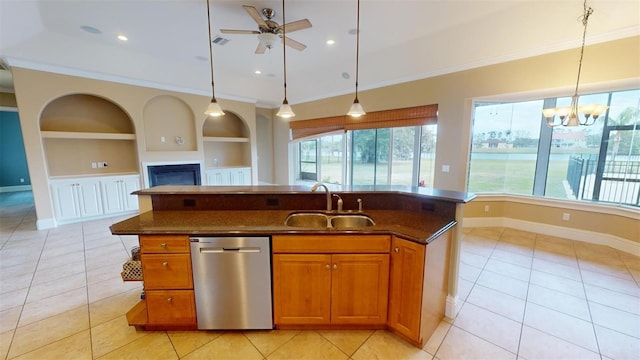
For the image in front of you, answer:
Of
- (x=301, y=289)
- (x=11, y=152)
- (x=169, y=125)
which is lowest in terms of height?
(x=301, y=289)

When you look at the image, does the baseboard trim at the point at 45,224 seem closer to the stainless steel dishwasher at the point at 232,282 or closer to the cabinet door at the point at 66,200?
the cabinet door at the point at 66,200

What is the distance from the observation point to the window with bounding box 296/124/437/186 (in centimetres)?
515

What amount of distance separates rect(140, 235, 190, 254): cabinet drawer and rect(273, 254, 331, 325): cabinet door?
0.68 m

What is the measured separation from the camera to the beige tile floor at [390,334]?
180 centimetres

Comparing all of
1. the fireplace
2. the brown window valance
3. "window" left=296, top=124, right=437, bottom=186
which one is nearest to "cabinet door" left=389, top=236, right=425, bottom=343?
the brown window valance

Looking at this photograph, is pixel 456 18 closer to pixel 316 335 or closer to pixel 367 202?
pixel 367 202

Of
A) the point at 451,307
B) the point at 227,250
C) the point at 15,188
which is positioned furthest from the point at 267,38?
the point at 15,188

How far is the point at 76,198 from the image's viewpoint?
187 inches

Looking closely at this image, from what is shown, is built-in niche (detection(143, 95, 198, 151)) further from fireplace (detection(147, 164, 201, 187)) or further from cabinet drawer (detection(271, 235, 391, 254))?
cabinet drawer (detection(271, 235, 391, 254))

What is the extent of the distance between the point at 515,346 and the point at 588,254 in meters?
2.68

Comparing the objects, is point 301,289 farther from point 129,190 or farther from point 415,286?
point 129,190

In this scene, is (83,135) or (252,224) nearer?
(252,224)

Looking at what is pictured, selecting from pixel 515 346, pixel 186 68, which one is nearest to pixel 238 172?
pixel 186 68

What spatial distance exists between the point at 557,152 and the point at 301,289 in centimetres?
516
